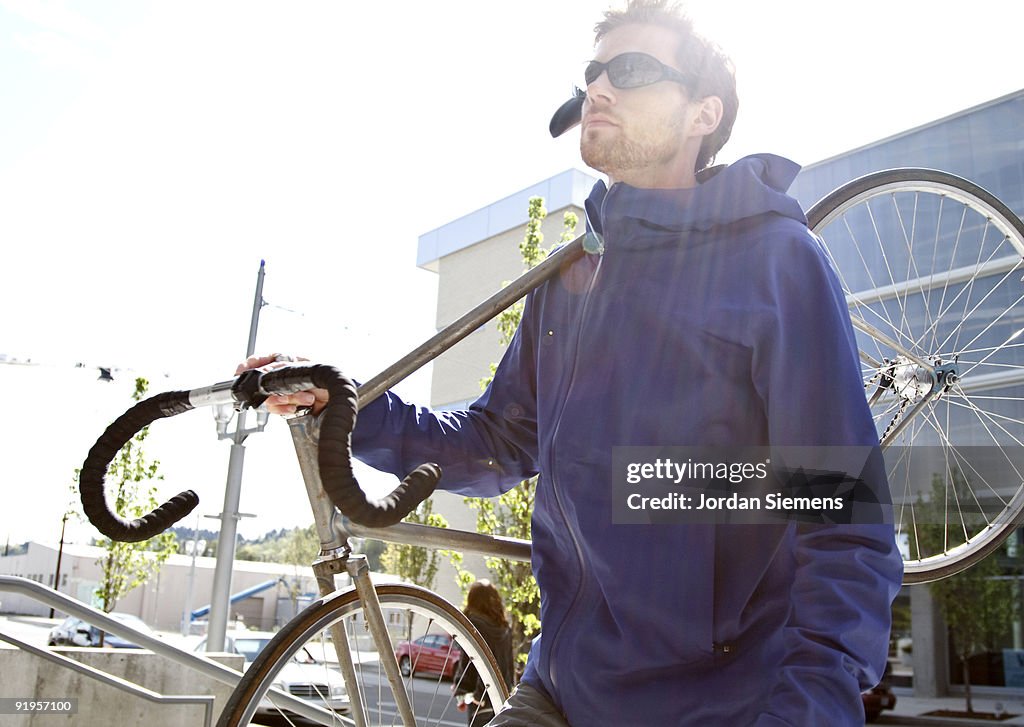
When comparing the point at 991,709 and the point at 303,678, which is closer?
the point at 303,678

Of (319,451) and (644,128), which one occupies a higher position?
(644,128)

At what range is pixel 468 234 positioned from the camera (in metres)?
32.3

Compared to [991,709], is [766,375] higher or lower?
higher

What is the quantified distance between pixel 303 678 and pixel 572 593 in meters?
1.19

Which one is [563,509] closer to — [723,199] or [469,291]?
[723,199]

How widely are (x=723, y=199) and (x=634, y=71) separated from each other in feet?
1.24

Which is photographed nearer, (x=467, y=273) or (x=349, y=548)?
(x=349, y=548)

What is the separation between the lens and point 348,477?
1.19m

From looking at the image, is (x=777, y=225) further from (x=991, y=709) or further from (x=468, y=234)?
(x=468, y=234)

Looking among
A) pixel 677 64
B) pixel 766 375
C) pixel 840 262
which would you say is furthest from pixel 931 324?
pixel 766 375

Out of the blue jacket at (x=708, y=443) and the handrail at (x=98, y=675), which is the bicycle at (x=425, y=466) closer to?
the blue jacket at (x=708, y=443)

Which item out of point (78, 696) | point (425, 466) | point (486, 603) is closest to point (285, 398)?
point (425, 466)

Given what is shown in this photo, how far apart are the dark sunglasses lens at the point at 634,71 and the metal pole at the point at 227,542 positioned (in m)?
11.7

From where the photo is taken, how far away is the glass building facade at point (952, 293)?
3182 millimetres
